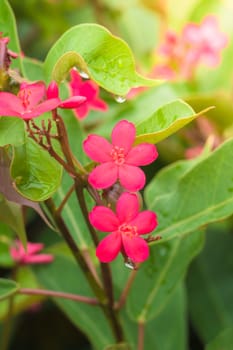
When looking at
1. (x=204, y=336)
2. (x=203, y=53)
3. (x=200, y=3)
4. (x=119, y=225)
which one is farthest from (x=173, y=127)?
(x=200, y=3)

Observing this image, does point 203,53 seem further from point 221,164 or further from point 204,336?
point 221,164

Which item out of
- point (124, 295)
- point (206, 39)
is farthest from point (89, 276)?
point (206, 39)

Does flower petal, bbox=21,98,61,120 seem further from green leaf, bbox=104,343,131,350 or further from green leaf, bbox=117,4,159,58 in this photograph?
green leaf, bbox=117,4,159,58

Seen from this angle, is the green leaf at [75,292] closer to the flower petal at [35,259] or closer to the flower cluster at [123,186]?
the flower petal at [35,259]

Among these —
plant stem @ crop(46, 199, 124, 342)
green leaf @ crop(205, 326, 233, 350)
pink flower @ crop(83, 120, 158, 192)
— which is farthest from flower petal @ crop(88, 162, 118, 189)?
green leaf @ crop(205, 326, 233, 350)

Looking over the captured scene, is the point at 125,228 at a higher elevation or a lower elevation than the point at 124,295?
higher

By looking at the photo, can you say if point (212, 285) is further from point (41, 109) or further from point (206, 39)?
point (41, 109)
